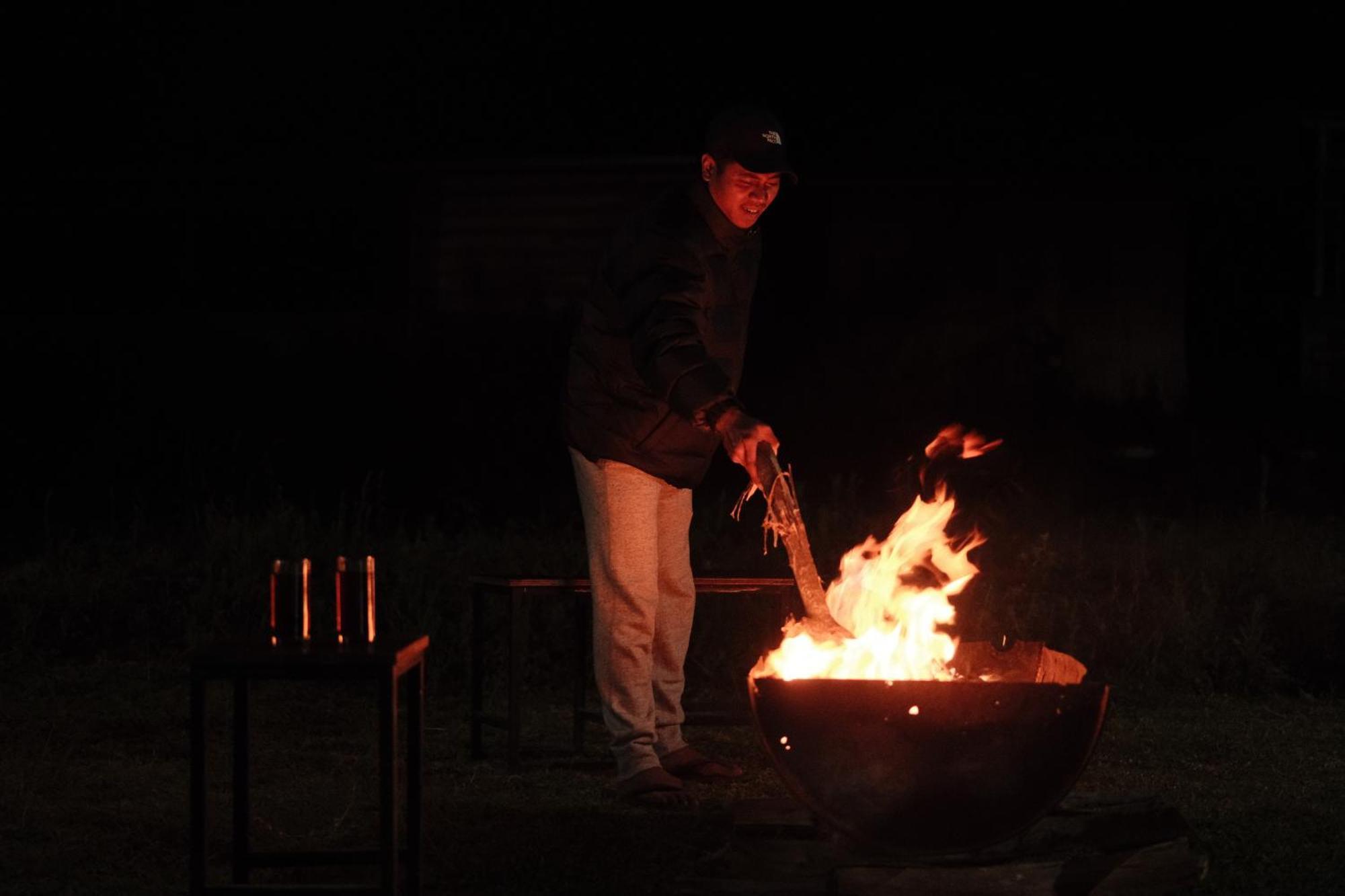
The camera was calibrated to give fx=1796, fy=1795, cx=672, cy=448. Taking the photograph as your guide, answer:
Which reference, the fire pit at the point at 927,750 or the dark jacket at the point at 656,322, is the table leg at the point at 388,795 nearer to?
the fire pit at the point at 927,750

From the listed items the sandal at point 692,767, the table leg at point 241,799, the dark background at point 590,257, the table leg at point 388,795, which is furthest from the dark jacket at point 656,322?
the dark background at point 590,257

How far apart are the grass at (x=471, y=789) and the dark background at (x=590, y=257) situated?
12.5 ft

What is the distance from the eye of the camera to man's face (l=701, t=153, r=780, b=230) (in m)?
Answer: 5.67

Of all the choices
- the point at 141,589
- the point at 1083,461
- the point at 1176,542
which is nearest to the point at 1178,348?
the point at 1083,461

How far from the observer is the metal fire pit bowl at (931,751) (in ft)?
14.1

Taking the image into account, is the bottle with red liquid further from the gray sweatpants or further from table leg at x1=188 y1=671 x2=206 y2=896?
the gray sweatpants

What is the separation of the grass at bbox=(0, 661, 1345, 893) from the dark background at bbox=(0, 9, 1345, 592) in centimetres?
382

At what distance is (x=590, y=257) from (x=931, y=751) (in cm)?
1513

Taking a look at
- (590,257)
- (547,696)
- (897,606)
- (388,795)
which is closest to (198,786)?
(388,795)

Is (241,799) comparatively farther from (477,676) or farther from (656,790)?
(477,676)

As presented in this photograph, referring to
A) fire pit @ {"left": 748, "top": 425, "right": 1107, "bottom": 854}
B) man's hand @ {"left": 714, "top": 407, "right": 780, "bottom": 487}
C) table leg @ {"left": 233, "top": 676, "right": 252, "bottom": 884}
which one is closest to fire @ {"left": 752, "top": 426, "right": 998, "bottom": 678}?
fire pit @ {"left": 748, "top": 425, "right": 1107, "bottom": 854}

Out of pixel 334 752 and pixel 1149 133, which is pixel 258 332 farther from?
pixel 334 752

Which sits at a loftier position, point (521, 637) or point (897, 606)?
point (897, 606)

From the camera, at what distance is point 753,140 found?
555 cm
